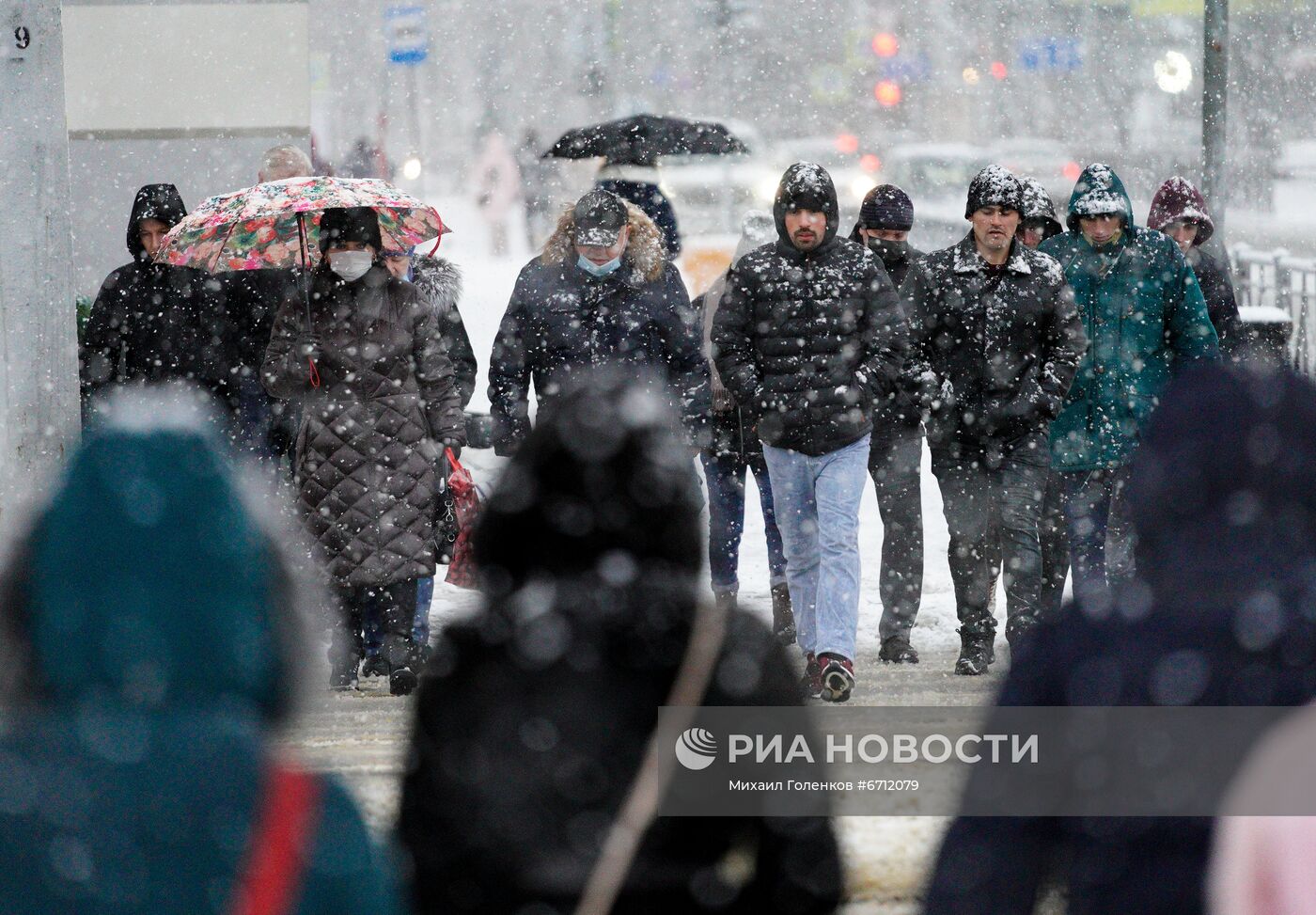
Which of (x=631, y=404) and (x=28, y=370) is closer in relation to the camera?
(x=631, y=404)

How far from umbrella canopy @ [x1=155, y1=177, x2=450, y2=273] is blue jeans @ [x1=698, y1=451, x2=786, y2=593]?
167 centimetres

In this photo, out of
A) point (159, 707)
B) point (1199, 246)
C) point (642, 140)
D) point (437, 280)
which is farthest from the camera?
point (642, 140)

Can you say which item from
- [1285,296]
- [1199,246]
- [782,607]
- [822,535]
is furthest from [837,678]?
[1285,296]

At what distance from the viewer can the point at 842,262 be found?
7.77 metres

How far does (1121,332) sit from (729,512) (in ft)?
6.44

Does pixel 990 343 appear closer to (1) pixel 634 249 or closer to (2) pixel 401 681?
(1) pixel 634 249

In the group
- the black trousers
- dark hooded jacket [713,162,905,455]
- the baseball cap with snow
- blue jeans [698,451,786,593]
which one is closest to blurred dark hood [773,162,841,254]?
dark hooded jacket [713,162,905,455]

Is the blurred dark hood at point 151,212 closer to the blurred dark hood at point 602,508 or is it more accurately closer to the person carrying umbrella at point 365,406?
the person carrying umbrella at point 365,406

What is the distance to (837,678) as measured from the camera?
7359 millimetres

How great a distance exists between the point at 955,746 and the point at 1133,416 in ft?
8.40

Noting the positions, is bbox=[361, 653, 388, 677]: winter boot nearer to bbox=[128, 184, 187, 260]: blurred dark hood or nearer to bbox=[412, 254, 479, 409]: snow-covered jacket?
bbox=[412, 254, 479, 409]: snow-covered jacket

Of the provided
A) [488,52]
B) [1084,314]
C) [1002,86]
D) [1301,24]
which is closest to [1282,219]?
[1301,24]

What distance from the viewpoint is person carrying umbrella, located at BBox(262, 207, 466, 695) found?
765 centimetres

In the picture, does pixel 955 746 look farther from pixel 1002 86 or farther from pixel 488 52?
pixel 488 52
